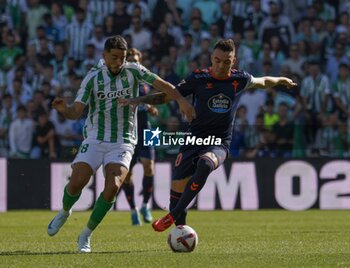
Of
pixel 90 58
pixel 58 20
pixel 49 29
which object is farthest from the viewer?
pixel 58 20

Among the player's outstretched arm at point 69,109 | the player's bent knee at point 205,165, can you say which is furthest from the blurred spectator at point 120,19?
the player's bent knee at point 205,165

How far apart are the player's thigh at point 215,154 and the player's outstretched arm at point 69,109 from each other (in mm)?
1375

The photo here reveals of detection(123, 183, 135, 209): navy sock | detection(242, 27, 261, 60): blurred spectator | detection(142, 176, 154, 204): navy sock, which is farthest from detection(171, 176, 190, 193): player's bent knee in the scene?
detection(242, 27, 261, 60): blurred spectator

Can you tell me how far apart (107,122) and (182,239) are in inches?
62.8

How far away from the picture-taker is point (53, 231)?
1131cm

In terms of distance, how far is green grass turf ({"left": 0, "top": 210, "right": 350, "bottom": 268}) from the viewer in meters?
9.62

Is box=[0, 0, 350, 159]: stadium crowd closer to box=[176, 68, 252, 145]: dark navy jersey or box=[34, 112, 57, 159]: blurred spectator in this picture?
box=[34, 112, 57, 159]: blurred spectator

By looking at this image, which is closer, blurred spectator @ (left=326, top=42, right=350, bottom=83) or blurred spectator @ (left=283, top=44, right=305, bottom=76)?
blurred spectator @ (left=283, top=44, right=305, bottom=76)

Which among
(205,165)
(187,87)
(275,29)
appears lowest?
(205,165)

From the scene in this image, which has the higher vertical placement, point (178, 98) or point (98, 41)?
point (98, 41)

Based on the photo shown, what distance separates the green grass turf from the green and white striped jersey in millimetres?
1263

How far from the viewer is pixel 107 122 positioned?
1111cm

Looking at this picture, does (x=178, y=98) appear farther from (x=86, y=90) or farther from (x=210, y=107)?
(x=86, y=90)

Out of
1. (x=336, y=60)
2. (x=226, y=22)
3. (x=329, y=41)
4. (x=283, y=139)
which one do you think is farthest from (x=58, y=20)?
(x=283, y=139)
